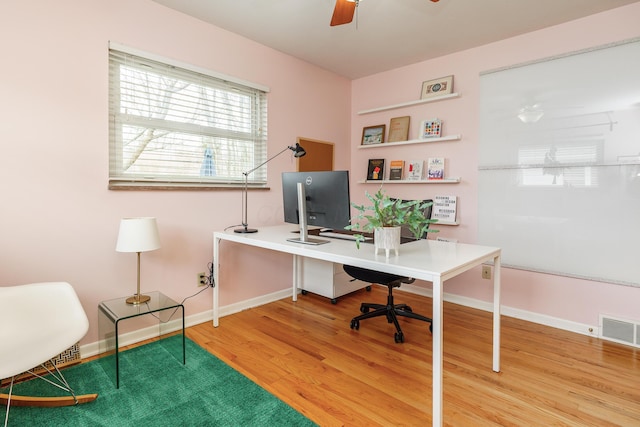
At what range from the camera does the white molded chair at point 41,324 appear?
1.57m

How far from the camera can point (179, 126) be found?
2662mm

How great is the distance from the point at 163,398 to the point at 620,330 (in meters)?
3.11

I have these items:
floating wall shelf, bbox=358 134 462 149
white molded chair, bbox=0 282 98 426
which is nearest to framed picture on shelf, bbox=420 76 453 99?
floating wall shelf, bbox=358 134 462 149

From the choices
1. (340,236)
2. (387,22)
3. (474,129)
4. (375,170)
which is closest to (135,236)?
(340,236)

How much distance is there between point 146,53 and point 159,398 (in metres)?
2.25

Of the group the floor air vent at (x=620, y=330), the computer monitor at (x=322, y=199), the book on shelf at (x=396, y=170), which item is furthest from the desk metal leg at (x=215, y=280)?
the floor air vent at (x=620, y=330)

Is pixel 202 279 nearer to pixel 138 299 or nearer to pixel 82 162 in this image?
pixel 138 299

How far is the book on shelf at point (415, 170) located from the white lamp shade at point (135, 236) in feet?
8.35

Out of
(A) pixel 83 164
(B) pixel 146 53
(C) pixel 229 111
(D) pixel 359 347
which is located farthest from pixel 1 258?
(D) pixel 359 347

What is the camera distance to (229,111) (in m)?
2.99

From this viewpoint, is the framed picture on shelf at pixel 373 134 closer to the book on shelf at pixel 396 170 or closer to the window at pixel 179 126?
the book on shelf at pixel 396 170

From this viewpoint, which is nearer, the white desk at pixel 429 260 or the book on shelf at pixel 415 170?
the white desk at pixel 429 260

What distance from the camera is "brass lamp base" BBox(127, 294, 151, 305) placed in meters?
2.20

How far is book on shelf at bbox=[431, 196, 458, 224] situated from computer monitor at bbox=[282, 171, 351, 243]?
5.08ft
